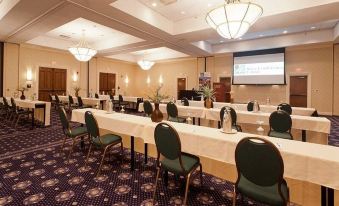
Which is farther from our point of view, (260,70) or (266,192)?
(260,70)

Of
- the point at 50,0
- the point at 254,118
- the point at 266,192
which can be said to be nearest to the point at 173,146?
the point at 266,192

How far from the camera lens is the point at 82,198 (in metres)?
2.28

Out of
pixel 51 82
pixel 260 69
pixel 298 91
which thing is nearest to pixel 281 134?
pixel 260 69

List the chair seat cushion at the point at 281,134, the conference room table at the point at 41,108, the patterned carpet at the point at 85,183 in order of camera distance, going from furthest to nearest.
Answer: the conference room table at the point at 41,108 → the chair seat cushion at the point at 281,134 → the patterned carpet at the point at 85,183

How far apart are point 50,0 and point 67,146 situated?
3515 millimetres

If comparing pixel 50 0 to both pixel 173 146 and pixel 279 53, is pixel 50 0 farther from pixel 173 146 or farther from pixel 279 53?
pixel 279 53

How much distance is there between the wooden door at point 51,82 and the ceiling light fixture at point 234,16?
10.0m

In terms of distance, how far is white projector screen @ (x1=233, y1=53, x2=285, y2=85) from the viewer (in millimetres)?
9750

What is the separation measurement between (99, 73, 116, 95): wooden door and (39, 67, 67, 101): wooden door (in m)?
2.32

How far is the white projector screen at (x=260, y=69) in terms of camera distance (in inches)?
384

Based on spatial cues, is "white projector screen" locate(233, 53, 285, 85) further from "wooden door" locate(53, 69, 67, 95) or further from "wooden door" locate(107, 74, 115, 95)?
"wooden door" locate(53, 69, 67, 95)

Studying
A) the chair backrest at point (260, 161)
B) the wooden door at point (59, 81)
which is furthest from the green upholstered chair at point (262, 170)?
the wooden door at point (59, 81)

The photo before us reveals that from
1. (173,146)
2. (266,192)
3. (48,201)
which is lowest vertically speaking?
(48,201)

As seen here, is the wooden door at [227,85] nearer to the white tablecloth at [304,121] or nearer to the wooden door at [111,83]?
the white tablecloth at [304,121]
